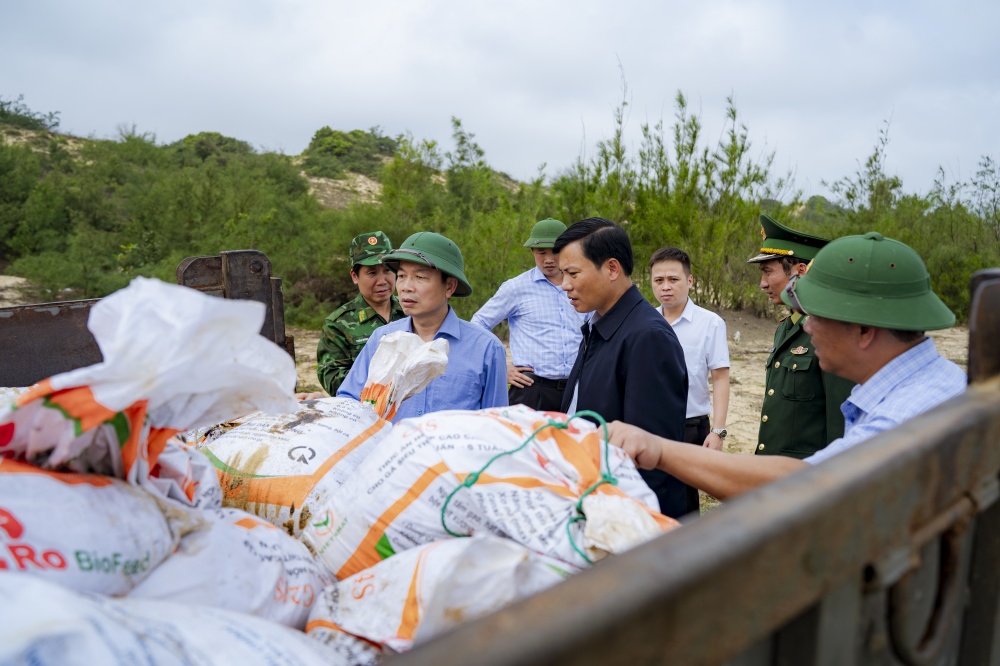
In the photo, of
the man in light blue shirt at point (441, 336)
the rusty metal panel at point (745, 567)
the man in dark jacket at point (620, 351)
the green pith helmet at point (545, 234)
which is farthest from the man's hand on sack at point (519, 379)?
the rusty metal panel at point (745, 567)

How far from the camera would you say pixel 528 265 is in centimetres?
1020

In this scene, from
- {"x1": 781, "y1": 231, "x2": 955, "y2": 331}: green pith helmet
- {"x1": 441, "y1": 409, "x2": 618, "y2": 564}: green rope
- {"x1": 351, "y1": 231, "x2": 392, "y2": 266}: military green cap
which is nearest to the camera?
{"x1": 441, "y1": 409, "x2": 618, "y2": 564}: green rope

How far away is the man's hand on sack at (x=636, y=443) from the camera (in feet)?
5.39

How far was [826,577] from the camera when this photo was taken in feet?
2.67

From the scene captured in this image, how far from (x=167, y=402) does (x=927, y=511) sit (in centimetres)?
115

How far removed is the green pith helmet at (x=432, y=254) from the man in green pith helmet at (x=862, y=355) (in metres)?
1.48

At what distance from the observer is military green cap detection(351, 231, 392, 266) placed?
3.99 m

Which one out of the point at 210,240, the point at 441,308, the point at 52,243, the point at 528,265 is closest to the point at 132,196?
the point at 52,243

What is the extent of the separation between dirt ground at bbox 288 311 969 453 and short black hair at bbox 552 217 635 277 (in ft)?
12.2

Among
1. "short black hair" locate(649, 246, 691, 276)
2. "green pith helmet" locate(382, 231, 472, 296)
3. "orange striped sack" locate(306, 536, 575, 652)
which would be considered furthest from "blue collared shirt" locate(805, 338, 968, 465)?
"short black hair" locate(649, 246, 691, 276)

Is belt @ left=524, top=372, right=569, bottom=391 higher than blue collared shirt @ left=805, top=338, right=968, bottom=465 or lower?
lower

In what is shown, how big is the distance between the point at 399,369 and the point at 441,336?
94cm

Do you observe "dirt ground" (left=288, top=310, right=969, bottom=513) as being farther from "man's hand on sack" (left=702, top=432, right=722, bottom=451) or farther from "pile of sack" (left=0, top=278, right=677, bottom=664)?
"pile of sack" (left=0, top=278, right=677, bottom=664)

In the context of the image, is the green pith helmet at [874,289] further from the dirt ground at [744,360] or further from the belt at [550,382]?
the dirt ground at [744,360]
